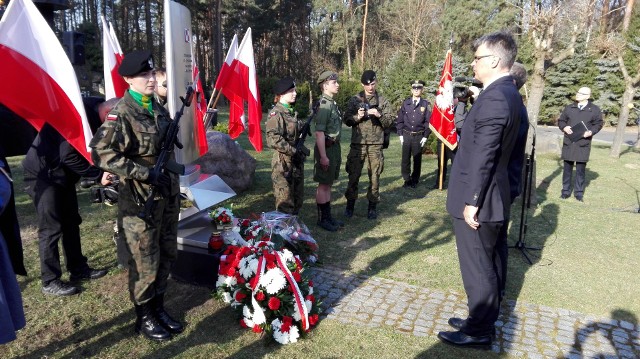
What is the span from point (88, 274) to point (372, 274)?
9.05 ft

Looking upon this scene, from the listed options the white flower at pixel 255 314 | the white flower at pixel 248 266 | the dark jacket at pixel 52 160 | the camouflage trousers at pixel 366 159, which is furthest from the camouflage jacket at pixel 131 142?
the camouflage trousers at pixel 366 159

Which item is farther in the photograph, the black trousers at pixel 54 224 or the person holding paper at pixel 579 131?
the person holding paper at pixel 579 131

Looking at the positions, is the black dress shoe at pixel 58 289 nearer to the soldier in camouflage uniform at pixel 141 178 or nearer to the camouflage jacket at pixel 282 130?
the soldier in camouflage uniform at pixel 141 178

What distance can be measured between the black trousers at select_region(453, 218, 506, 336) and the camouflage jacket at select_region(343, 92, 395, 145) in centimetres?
304

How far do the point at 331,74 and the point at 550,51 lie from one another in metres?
4.61

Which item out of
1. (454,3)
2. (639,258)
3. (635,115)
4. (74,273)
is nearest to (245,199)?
(74,273)

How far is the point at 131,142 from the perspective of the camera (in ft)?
9.80

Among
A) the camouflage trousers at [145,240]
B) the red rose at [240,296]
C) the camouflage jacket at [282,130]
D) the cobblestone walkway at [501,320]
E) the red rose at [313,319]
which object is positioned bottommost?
the cobblestone walkway at [501,320]

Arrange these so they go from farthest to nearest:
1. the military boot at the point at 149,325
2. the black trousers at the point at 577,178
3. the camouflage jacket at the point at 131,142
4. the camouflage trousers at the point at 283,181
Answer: the black trousers at the point at 577,178 → the camouflage trousers at the point at 283,181 → the military boot at the point at 149,325 → the camouflage jacket at the point at 131,142

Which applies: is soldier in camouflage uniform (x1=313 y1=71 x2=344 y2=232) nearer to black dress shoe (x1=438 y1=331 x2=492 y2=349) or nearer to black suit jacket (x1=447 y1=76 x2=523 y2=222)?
black suit jacket (x1=447 y1=76 x2=523 y2=222)

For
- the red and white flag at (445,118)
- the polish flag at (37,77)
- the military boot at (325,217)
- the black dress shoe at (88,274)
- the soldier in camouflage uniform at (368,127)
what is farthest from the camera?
the red and white flag at (445,118)

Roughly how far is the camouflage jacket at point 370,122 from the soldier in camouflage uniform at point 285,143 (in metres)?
1.11

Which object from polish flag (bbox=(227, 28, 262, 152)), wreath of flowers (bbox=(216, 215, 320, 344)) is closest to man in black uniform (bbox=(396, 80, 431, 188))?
polish flag (bbox=(227, 28, 262, 152))

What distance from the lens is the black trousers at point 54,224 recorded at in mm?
3764
